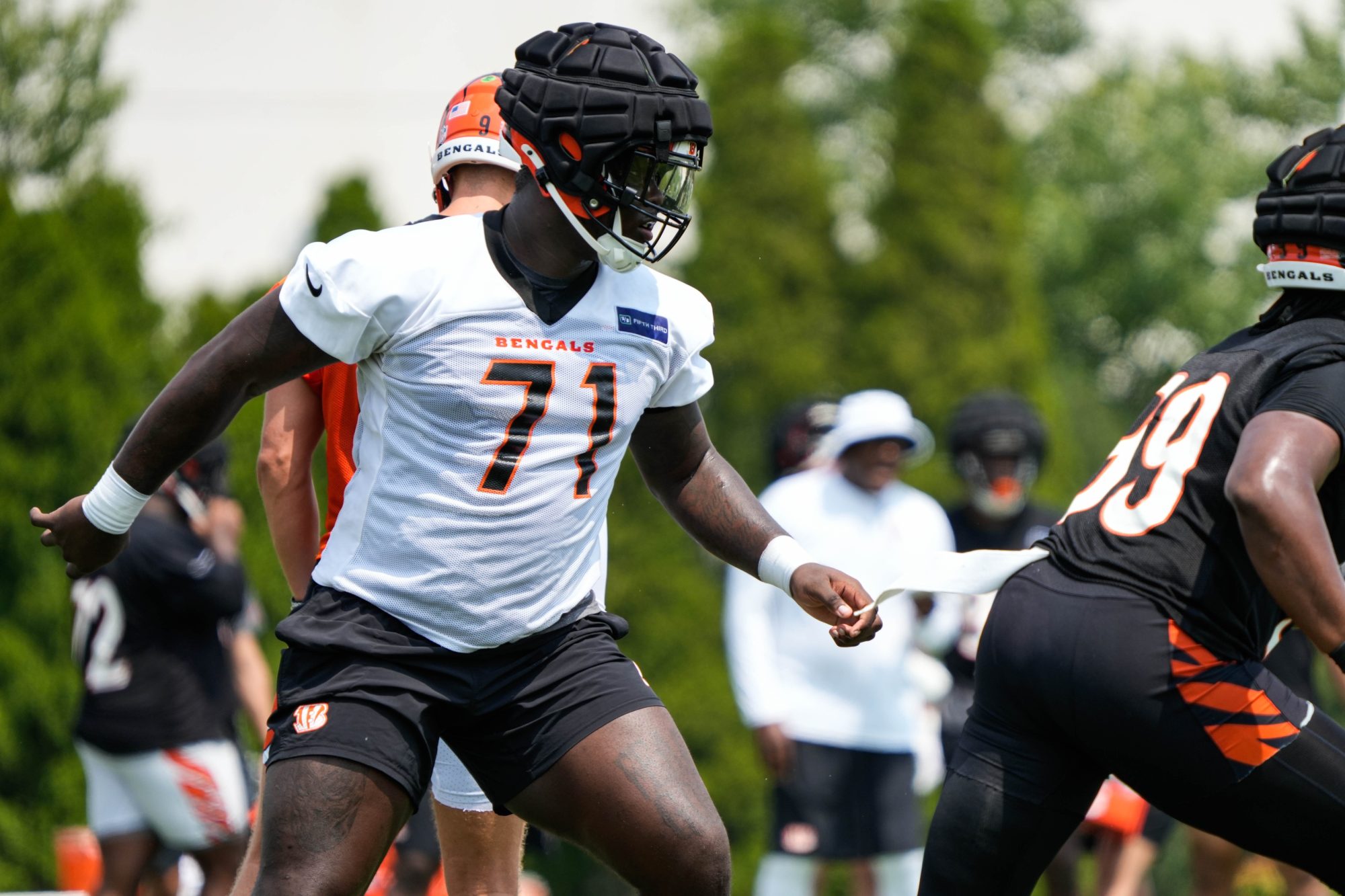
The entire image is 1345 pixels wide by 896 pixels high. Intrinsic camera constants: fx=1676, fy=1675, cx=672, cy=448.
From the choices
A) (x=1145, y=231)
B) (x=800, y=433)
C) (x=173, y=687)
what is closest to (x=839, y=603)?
(x=173, y=687)

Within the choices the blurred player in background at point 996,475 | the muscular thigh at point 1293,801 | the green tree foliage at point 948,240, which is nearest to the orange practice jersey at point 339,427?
the muscular thigh at point 1293,801

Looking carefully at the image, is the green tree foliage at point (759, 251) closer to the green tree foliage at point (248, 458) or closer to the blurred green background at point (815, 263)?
the blurred green background at point (815, 263)

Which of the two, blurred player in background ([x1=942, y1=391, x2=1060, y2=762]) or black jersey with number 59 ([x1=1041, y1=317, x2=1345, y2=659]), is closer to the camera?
black jersey with number 59 ([x1=1041, y1=317, x2=1345, y2=659])

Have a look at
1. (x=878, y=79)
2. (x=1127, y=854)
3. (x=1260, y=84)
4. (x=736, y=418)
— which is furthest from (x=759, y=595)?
(x=878, y=79)

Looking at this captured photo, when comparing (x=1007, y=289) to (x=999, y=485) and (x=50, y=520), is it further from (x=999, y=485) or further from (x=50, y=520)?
(x=50, y=520)

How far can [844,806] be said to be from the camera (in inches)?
286

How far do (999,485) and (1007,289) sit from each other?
56.0 feet

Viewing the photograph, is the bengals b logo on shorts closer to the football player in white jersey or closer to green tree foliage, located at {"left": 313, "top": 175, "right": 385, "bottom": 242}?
the football player in white jersey

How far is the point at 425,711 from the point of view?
11.5ft

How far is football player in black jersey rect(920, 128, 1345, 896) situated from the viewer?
3646 millimetres

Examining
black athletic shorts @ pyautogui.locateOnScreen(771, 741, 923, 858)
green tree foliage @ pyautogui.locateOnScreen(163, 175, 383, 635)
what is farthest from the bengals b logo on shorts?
green tree foliage @ pyautogui.locateOnScreen(163, 175, 383, 635)

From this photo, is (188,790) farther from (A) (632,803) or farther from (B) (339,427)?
(A) (632,803)

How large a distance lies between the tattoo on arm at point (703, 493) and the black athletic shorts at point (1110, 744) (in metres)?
0.63

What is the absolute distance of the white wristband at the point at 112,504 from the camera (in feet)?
11.8
